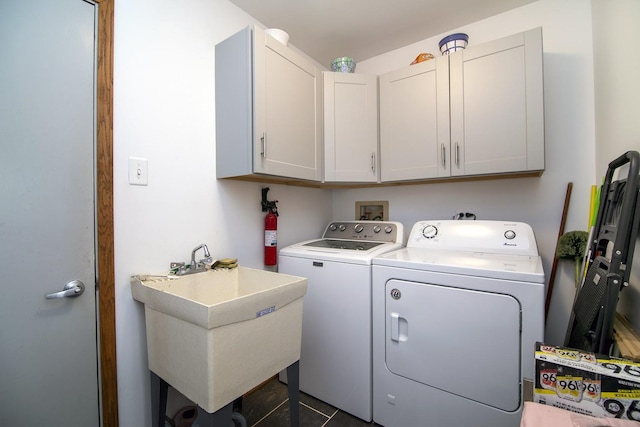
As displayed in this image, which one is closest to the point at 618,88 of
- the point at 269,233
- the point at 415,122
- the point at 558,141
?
the point at 558,141

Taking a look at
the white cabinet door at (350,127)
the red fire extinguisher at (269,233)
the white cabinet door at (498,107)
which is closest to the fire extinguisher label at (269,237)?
the red fire extinguisher at (269,233)

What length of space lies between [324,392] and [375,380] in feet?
1.27

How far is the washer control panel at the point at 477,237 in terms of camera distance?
1576mm

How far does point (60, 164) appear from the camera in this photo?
1.08 m

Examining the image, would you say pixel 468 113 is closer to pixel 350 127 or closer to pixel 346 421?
pixel 350 127

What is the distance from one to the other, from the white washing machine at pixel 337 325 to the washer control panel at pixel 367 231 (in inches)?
7.4

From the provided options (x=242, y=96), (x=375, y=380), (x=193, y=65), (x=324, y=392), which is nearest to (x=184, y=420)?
(x=324, y=392)

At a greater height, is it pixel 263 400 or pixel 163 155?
pixel 163 155

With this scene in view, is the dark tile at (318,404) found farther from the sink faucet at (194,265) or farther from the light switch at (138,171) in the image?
the light switch at (138,171)

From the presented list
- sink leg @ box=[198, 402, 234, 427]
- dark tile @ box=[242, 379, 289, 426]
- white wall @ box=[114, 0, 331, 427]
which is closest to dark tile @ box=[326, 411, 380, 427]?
dark tile @ box=[242, 379, 289, 426]

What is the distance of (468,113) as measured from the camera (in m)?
1.68

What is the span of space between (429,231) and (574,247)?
2.63ft

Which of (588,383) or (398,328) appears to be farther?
(398,328)

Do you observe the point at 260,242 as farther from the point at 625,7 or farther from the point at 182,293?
the point at 625,7
